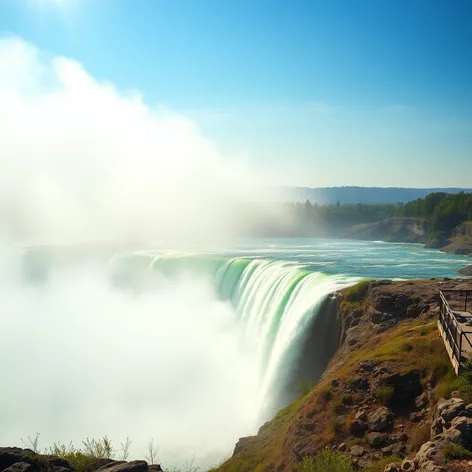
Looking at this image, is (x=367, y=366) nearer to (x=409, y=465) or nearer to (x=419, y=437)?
(x=419, y=437)

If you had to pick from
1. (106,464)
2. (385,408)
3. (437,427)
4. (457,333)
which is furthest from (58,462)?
(457,333)

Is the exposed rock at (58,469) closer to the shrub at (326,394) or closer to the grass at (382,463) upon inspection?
the grass at (382,463)

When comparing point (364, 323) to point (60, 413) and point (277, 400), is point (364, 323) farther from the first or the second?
point (60, 413)

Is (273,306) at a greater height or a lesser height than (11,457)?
greater

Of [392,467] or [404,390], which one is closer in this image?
[392,467]

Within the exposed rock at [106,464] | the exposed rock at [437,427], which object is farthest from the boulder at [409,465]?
the exposed rock at [106,464]
